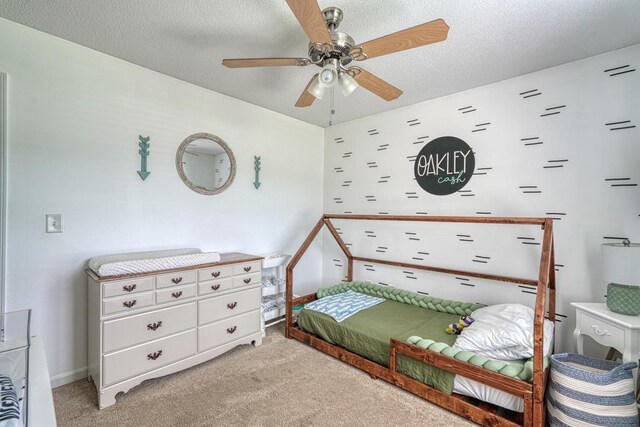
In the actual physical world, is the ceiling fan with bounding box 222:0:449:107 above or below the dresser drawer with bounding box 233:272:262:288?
above

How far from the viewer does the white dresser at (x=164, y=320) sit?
6.13 ft

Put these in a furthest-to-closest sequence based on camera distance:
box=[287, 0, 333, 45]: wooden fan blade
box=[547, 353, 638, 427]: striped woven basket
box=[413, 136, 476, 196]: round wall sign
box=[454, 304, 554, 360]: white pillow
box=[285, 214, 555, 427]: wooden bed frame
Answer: box=[413, 136, 476, 196]: round wall sign < box=[454, 304, 554, 360]: white pillow < box=[285, 214, 555, 427]: wooden bed frame < box=[547, 353, 638, 427]: striped woven basket < box=[287, 0, 333, 45]: wooden fan blade

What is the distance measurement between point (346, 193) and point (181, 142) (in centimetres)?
207

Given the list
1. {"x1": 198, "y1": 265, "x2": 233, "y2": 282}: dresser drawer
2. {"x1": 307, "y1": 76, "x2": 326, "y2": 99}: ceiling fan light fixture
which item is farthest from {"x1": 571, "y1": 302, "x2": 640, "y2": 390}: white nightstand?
{"x1": 198, "y1": 265, "x2": 233, "y2": 282}: dresser drawer

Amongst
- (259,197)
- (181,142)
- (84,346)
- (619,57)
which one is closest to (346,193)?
(259,197)

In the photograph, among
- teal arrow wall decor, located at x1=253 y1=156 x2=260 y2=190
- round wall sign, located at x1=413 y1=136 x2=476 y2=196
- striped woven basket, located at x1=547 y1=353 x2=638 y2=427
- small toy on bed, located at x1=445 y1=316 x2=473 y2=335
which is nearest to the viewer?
striped woven basket, located at x1=547 y1=353 x2=638 y2=427

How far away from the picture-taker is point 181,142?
8.75 feet

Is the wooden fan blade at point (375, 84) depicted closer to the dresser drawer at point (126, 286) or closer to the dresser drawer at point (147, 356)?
the dresser drawer at point (126, 286)

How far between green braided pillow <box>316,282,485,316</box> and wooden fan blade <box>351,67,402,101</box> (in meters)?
1.98

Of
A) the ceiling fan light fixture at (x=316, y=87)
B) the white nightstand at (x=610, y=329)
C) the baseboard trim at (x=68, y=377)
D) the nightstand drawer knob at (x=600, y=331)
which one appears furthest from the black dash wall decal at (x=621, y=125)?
the baseboard trim at (x=68, y=377)

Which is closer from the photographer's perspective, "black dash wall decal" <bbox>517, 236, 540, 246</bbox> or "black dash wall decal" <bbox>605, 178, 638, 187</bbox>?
"black dash wall decal" <bbox>605, 178, 638, 187</bbox>

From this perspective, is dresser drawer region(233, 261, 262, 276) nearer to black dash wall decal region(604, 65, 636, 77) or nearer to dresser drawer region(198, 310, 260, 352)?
dresser drawer region(198, 310, 260, 352)

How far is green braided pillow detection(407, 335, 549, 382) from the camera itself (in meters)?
1.66

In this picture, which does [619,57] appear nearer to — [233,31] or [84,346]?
[233,31]
